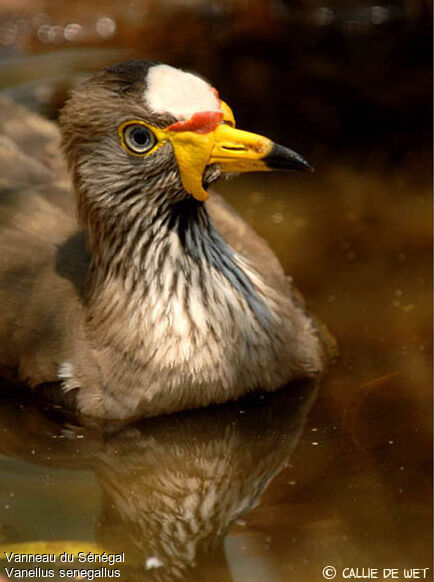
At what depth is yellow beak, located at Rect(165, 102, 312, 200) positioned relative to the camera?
3914 mm

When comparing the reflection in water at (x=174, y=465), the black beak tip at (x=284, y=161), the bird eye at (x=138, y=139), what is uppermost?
the bird eye at (x=138, y=139)

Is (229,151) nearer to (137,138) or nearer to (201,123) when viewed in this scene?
(201,123)

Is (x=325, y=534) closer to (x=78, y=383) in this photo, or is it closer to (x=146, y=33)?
(x=78, y=383)

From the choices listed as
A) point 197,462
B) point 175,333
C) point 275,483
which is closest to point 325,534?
point 275,483

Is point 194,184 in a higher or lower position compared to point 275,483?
higher

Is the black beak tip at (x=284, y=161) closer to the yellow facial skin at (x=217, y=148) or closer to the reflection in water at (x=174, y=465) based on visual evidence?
the yellow facial skin at (x=217, y=148)

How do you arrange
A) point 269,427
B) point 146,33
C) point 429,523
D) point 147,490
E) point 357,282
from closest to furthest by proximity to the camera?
point 429,523 → point 147,490 → point 269,427 → point 357,282 → point 146,33

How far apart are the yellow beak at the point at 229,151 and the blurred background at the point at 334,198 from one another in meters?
1.00

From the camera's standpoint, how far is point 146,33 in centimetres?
725

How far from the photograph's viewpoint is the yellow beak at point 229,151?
12.8 ft

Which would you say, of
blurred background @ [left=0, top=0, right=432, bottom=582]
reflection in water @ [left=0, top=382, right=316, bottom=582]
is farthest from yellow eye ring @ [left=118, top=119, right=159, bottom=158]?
blurred background @ [left=0, top=0, right=432, bottom=582]

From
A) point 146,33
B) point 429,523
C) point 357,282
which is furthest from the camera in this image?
point 146,33

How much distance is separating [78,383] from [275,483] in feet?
2.73

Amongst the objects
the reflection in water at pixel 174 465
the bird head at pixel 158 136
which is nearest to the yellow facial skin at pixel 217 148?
the bird head at pixel 158 136
